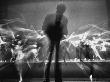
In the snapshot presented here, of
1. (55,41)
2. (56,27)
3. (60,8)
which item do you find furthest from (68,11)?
(55,41)

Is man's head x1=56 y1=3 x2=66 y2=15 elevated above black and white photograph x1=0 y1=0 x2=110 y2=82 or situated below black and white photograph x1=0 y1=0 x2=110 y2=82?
above

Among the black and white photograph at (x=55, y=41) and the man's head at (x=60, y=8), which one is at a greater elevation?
the man's head at (x=60, y=8)

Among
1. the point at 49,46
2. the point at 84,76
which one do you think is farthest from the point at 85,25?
the point at 84,76

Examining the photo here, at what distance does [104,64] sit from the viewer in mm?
1989

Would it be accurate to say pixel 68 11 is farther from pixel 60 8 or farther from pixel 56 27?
pixel 56 27

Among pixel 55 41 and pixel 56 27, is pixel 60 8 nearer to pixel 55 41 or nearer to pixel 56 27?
pixel 56 27

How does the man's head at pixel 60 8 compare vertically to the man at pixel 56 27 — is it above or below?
above

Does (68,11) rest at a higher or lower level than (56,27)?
higher

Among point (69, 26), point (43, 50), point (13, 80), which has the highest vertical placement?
point (69, 26)

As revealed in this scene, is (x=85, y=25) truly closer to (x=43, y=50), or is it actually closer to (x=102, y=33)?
(x=102, y=33)

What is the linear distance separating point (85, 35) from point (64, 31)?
1.01 feet

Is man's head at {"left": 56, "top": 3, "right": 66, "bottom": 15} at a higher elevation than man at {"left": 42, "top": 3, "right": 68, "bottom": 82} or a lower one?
higher

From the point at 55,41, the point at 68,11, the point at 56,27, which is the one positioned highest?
the point at 68,11

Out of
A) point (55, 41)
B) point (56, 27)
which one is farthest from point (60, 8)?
point (55, 41)
